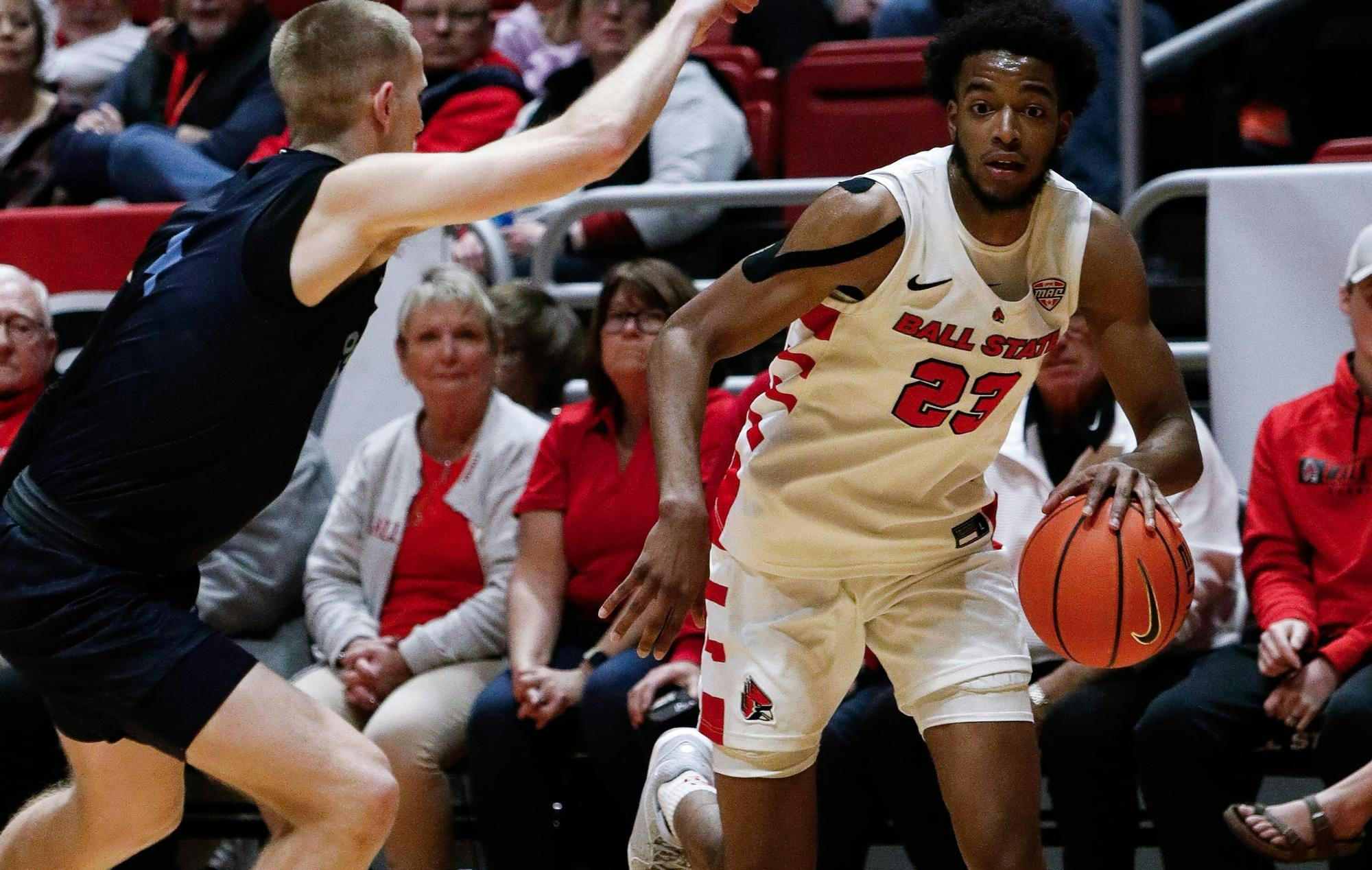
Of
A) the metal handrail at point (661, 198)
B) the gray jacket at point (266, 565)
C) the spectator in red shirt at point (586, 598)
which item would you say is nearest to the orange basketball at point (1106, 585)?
the spectator in red shirt at point (586, 598)

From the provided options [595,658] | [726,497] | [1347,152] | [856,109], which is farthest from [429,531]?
[1347,152]

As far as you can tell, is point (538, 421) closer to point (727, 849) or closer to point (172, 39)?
point (727, 849)

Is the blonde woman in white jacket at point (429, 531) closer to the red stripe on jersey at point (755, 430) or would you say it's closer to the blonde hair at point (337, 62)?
the red stripe on jersey at point (755, 430)

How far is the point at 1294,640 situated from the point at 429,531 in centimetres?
245

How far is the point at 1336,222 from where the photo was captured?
4809 mm

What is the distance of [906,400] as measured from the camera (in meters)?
3.33

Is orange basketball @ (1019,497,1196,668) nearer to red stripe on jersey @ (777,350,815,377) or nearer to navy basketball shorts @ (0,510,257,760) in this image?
red stripe on jersey @ (777,350,815,377)

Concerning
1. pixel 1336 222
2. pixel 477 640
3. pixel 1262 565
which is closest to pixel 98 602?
pixel 477 640

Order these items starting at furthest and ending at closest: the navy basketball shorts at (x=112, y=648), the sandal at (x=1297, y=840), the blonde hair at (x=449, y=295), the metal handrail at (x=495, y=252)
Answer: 1. the metal handrail at (x=495, y=252)
2. the blonde hair at (x=449, y=295)
3. the sandal at (x=1297, y=840)
4. the navy basketball shorts at (x=112, y=648)

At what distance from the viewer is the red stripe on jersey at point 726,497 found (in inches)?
142

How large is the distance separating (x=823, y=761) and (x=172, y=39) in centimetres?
440

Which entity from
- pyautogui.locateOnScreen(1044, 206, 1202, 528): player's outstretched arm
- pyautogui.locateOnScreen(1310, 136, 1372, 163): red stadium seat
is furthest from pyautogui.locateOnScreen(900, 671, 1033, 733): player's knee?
pyautogui.locateOnScreen(1310, 136, 1372, 163): red stadium seat

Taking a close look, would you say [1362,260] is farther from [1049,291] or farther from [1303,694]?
[1049,291]

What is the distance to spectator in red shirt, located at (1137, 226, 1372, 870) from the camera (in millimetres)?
4102
